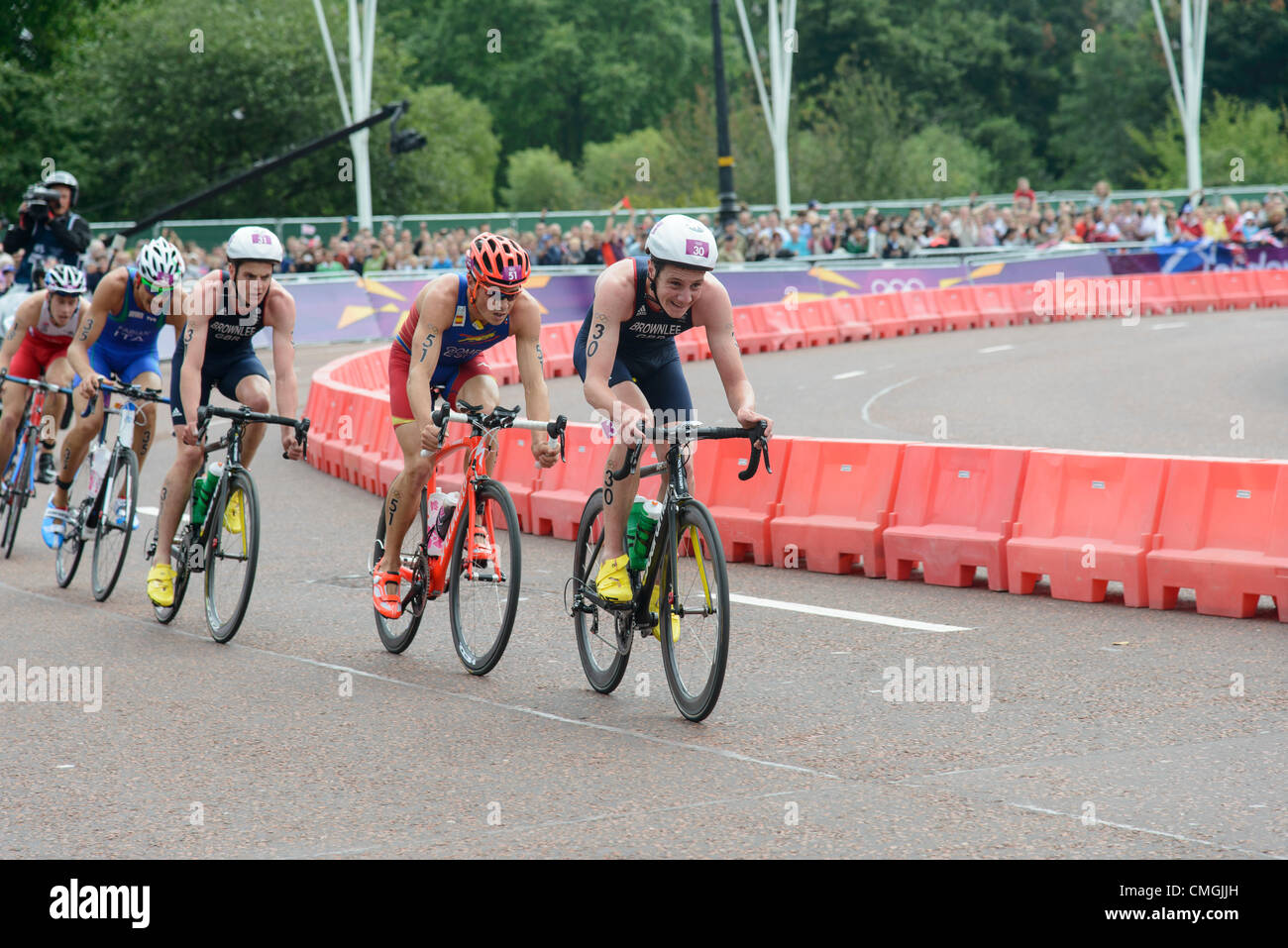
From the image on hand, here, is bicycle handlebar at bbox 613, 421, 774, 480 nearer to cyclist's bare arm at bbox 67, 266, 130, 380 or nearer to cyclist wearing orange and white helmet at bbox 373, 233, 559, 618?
cyclist wearing orange and white helmet at bbox 373, 233, 559, 618

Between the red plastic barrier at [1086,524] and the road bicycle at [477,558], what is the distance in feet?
10.4

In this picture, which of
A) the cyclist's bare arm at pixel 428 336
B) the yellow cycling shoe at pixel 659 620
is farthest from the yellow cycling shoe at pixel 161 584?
A: the yellow cycling shoe at pixel 659 620

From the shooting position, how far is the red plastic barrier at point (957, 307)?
32.1m

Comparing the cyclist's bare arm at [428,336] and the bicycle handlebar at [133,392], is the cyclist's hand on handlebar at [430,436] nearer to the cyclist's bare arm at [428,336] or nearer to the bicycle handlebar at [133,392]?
the cyclist's bare arm at [428,336]

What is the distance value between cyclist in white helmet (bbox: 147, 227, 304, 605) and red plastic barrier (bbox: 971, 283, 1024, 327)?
980 inches

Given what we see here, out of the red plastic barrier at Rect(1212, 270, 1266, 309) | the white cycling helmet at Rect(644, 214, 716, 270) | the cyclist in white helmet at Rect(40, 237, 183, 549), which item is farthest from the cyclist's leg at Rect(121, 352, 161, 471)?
the red plastic barrier at Rect(1212, 270, 1266, 309)

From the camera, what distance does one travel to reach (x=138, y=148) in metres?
55.4

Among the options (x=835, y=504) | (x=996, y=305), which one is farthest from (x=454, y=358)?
(x=996, y=305)

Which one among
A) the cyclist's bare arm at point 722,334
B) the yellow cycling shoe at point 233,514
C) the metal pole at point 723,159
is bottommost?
the yellow cycling shoe at point 233,514

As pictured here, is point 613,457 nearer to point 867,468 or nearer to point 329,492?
point 867,468

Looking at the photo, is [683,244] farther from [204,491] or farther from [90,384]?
[90,384]

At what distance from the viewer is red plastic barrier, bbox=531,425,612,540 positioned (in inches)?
480

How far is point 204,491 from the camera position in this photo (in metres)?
8.90
